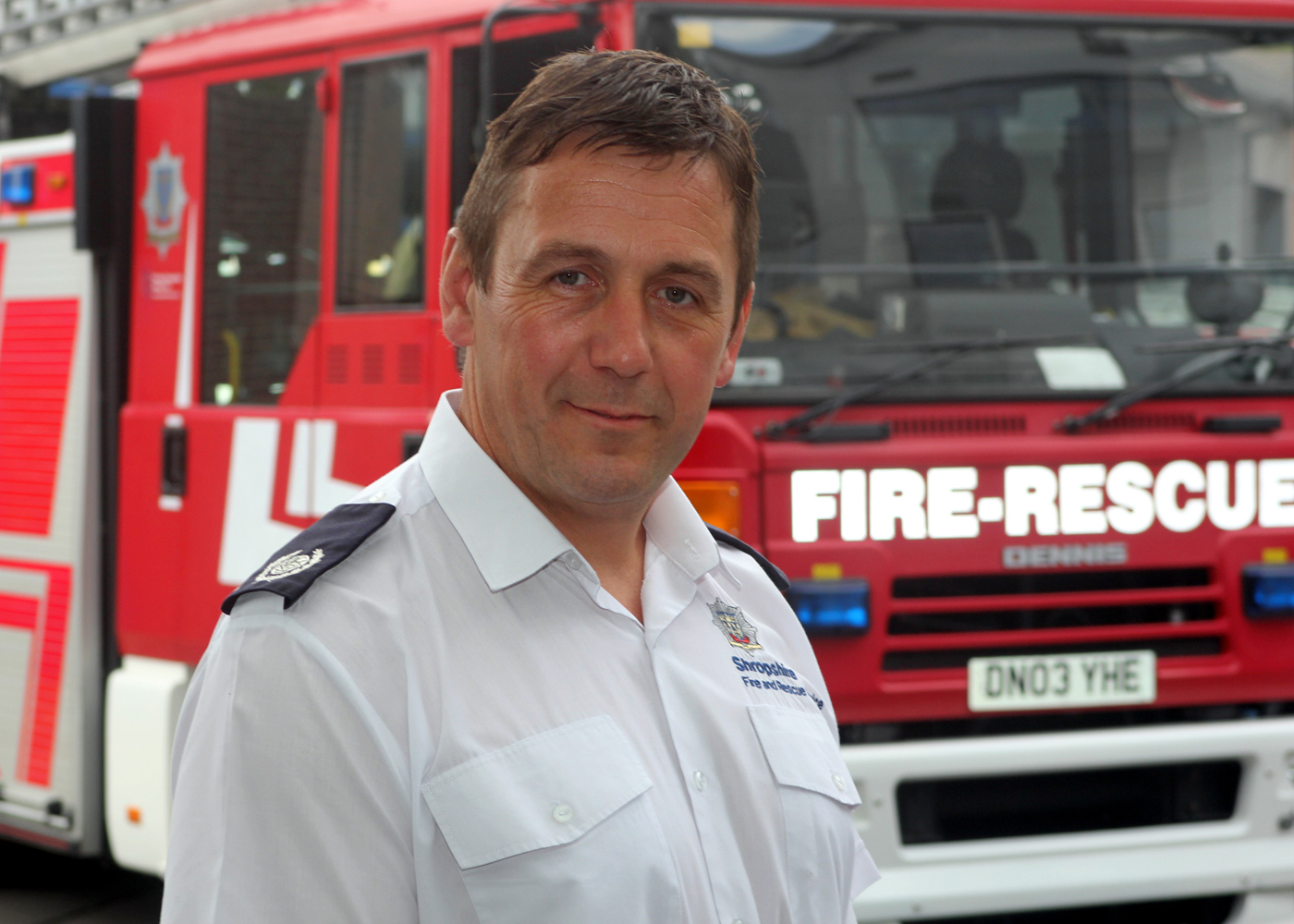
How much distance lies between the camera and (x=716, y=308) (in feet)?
4.87

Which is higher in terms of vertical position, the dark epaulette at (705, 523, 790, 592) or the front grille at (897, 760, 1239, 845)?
the dark epaulette at (705, 523, 790, 592)

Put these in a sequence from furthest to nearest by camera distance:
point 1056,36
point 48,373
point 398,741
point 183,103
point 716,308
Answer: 1. point 48,373
2. point 183,103
3. point 1056,36
4. point 716,308
5. point 398,741

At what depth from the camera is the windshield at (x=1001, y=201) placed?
369 centimetres

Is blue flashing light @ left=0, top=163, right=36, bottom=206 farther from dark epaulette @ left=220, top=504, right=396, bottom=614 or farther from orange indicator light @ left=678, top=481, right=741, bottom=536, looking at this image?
dark epaulette @ left=220, top=504, right=396, bottom=614

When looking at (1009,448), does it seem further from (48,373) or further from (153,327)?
(48,373)

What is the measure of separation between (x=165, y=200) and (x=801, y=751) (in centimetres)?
348

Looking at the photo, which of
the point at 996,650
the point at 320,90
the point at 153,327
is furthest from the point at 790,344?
the point at 153,327

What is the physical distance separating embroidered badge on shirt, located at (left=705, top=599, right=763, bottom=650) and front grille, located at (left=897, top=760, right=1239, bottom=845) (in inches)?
88.1

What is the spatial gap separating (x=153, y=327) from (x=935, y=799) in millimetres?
2671

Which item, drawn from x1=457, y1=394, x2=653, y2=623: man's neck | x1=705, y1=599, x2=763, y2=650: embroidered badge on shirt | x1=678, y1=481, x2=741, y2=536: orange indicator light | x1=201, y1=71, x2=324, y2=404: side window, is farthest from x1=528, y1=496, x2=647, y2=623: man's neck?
x1=201, y1=71, x2=324, y2=404: side window

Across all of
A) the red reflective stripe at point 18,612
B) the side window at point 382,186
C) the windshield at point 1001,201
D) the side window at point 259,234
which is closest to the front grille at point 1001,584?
the windshield at point 1001,201

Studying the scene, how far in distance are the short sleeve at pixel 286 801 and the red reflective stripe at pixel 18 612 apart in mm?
3875

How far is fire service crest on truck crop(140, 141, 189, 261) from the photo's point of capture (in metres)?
4.36

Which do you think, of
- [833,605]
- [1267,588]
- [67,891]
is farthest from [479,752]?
[67,891]
